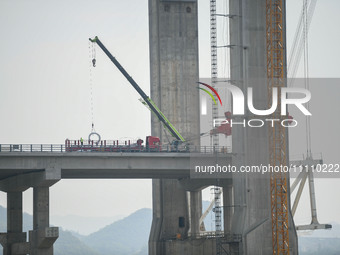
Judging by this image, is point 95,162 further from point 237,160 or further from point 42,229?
point 237,160

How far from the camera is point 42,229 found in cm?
13212

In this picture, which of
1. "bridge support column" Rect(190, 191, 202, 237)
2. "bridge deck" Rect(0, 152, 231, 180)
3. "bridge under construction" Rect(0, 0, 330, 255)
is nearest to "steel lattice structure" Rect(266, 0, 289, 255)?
"bridge under construction" Rect(0, 0, 330, 255)

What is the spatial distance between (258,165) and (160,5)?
4029cm

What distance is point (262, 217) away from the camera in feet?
431

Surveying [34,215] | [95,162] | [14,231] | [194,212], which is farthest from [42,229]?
[194,212]

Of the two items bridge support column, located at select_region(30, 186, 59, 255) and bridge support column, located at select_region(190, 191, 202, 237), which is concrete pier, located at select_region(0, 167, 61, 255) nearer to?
bridge support column, located at select_region(30, 186, 59, 255)

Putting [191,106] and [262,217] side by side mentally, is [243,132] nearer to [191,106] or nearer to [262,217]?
[262,217]

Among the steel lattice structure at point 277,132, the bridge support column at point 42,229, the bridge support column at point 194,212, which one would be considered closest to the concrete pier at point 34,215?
the bridge support column at point 42,229

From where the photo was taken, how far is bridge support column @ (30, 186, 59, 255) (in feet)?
432

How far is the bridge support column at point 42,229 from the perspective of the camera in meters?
132

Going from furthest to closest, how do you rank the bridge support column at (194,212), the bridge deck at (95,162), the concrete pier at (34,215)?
1. the bridge support column at (194,212)
2. the concrete pier at (34,215)
3. the bridge deck at (95,162)

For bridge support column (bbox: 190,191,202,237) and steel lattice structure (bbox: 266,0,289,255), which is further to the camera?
bridge support column (bbox: 190,191,202,237)

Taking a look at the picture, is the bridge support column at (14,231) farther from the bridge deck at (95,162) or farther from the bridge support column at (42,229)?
the bridge deck at (95,162)

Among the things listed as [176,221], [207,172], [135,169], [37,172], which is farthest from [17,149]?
[176,221]
